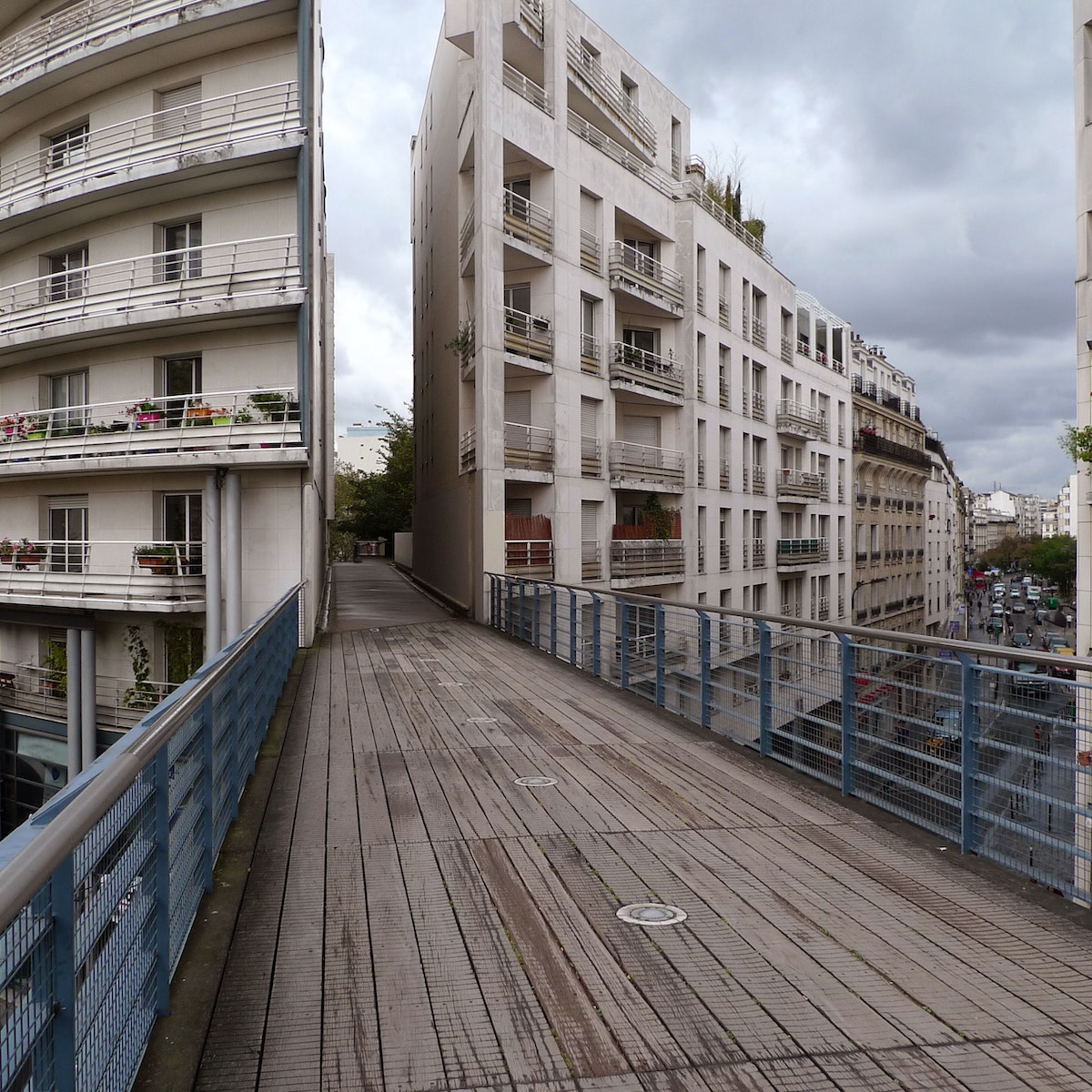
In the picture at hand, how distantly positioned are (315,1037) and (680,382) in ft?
84.9

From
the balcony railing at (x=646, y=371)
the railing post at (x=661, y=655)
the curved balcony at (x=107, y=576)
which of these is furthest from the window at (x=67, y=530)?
the railing post at (x=661, y=655)

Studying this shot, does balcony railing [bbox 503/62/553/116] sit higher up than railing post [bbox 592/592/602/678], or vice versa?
balcony railing [bbox 503/62/553/116]

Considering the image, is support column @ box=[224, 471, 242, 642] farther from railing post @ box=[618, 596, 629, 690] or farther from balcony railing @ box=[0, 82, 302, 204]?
railing post @ box=[618, 596, 629, 690]

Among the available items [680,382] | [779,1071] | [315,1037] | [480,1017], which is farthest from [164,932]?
[680,382]

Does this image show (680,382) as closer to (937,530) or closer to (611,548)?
(611,548)

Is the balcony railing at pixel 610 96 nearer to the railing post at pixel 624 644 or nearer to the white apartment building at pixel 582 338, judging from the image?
the white apartment building at pixel 582 338

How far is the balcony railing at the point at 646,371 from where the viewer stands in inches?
960

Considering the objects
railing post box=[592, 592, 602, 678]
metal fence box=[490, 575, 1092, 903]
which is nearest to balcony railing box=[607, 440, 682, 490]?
railing post box=[592, 592, 602, 678]

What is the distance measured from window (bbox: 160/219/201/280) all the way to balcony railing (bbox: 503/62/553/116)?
8.78 m

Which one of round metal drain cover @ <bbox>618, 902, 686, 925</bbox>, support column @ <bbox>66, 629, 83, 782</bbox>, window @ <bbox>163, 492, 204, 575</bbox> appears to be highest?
window @ <bbox>163, 492, 204, 575</bbox>

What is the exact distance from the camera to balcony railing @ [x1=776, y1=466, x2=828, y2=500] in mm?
36344

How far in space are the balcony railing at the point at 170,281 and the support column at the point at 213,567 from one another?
11.5 ft

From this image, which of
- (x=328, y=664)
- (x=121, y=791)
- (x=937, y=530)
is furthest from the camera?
(x=937, y=530)

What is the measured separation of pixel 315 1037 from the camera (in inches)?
121
